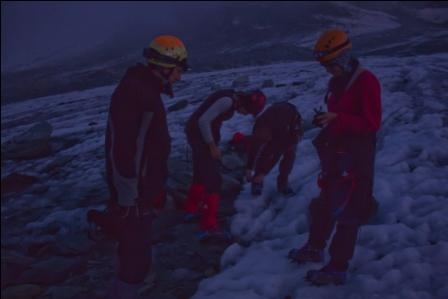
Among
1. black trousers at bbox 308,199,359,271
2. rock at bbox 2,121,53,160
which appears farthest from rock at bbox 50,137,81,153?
black trousers at bbox 308,199,359,271

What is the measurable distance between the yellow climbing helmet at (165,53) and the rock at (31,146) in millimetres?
6760

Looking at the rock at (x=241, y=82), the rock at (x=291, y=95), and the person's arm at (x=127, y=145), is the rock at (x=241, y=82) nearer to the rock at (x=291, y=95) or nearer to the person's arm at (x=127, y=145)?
the rock at (x=291, y=95)

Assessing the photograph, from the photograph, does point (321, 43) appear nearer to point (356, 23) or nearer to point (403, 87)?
point (403, 87)

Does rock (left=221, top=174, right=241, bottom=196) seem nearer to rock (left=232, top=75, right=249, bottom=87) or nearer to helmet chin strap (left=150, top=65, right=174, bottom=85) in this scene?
helmet chin strap (left=150, top=65, right=174, bottom=85)

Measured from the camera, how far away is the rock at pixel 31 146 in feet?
32.7

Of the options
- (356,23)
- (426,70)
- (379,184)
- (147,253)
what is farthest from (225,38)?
(147,253)

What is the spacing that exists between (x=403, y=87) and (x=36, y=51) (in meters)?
43.0

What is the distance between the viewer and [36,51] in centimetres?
4744

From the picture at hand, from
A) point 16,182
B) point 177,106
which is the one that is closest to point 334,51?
point 16,182

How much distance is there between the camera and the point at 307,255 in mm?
4715

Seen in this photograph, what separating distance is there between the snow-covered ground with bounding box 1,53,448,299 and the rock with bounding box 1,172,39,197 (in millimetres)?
276

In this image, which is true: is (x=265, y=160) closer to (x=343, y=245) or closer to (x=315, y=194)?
(x=315, y=194)

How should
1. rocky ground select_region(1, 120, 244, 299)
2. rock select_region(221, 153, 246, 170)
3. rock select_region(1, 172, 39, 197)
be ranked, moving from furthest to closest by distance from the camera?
1. rock select_region(1, 172, 39, 197)
2. rock select_region(221, 153, 246, 170)
3. rocky ground select_region(1, 120, 244, 299)

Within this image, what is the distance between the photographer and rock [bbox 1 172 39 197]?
8156 millimetres
